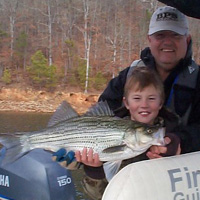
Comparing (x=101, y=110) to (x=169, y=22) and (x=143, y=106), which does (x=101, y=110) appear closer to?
(x=143, y=106)

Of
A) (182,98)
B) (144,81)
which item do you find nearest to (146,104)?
(144,81)

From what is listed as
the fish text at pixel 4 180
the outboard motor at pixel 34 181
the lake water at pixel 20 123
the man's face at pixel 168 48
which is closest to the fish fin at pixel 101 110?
the man's face at pixel 168 48

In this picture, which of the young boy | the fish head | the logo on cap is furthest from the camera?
the logo on cap

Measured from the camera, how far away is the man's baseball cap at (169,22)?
9.98 ft

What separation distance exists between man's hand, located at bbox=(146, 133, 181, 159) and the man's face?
2.59ft

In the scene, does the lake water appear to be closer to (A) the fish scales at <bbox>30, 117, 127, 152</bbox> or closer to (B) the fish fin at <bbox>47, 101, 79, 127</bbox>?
(B) the fish fin at <bbox>47, 101, 79, 127</bbox>

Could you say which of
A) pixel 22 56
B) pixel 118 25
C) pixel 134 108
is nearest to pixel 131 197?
pixel 134 108

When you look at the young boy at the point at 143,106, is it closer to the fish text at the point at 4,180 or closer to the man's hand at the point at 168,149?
the man's hand at the point at 168,149

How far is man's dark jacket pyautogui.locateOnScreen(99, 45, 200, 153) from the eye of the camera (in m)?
2.57

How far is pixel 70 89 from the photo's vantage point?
28.4 m

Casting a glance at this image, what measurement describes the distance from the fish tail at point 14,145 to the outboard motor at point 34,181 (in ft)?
3.08

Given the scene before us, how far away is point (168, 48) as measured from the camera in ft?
9.86

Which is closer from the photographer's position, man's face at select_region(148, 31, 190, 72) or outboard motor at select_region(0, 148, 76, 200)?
man's face at select_region(148, 31, 190, 72)

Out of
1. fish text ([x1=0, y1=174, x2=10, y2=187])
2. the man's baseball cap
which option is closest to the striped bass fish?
the man's baseball cap
